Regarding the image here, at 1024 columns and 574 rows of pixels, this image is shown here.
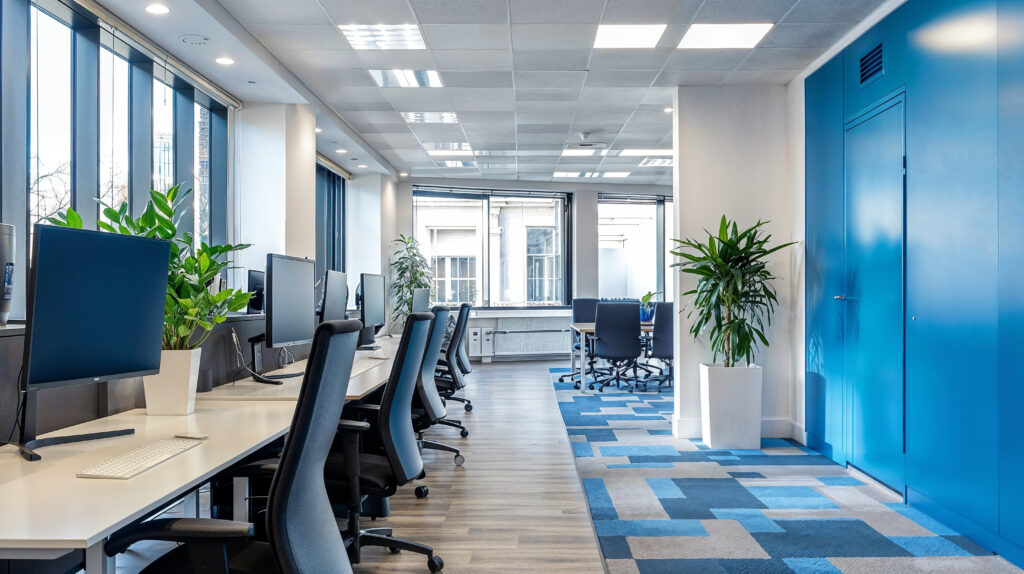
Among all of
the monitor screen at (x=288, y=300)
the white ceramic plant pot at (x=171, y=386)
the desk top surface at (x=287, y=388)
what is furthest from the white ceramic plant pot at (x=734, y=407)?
the white ceramic plant pot at (x=171, y=386)

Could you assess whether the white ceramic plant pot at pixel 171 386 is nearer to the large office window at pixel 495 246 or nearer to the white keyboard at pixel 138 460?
the white keyboard at pixel 138 460

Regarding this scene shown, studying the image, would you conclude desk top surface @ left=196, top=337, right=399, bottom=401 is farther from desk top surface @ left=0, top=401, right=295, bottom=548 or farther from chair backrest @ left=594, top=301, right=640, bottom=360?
chair backrest @ left=594, top=301, right=640, bottom=360

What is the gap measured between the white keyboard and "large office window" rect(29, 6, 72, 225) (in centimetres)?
225

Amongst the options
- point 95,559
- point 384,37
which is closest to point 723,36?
point 384,37

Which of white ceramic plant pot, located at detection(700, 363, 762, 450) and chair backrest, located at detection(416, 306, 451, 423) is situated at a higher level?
chair backrest, located at detection(416, 306, 451, 423)

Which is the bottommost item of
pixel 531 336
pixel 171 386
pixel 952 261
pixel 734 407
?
pixel 734 407

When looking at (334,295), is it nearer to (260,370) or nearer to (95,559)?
(260,370)

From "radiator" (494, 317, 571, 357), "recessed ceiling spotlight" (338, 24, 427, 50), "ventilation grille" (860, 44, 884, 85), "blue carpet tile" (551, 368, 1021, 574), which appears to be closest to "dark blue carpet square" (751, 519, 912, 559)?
"blue carpet tile" (551, 368, 1021, 574)

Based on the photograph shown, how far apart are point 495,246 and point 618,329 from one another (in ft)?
11.7

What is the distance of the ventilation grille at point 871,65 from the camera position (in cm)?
365

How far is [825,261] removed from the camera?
428 centimetres

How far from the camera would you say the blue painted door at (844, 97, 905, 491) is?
11.3 ft

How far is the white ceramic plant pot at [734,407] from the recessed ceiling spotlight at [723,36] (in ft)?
7.08

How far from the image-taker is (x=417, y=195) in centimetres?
960
